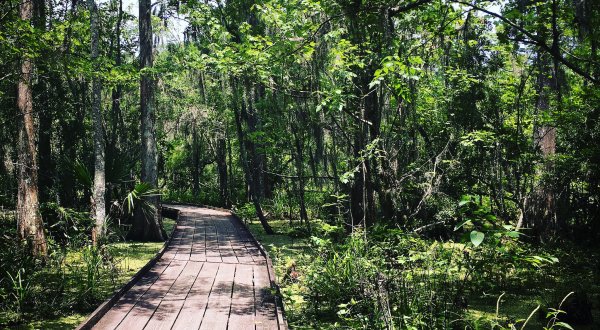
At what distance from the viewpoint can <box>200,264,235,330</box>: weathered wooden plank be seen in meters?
4.65

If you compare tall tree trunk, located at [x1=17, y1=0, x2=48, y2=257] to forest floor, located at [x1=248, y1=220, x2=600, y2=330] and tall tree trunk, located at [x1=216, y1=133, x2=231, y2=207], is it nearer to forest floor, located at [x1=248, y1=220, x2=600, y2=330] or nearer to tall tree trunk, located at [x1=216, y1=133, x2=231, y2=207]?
forest floor, located at [x1=248, y1=220, x2=600, y2=330]

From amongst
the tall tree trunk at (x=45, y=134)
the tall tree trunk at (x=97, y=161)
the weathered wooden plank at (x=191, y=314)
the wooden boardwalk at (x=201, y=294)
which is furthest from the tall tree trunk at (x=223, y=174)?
the weathered wooden plank at (x=191, y=314)

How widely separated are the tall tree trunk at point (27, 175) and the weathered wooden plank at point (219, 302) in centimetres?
343

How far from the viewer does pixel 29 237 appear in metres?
7.14

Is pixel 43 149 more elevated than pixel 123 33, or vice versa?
pixel 123 33

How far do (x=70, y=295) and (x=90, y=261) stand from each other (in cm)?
64

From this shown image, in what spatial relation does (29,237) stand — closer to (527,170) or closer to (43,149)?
(43,149)

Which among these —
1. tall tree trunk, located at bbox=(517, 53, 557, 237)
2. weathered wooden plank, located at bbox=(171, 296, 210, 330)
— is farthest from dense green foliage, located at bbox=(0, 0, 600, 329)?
weathered wooden plank, located at bbox=(171, 296, 210, 330)

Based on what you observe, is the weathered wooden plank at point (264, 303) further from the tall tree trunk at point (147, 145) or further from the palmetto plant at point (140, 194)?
the tall tree trunk at point (147, 145)

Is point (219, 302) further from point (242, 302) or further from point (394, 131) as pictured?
point (394, 131)

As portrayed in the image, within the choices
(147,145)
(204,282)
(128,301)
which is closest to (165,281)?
(204,282)

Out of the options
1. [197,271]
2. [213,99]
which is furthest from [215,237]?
[213,99]

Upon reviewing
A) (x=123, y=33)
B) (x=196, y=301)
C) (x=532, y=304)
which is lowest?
(x=532, y=304)

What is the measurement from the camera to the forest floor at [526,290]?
212 inches
